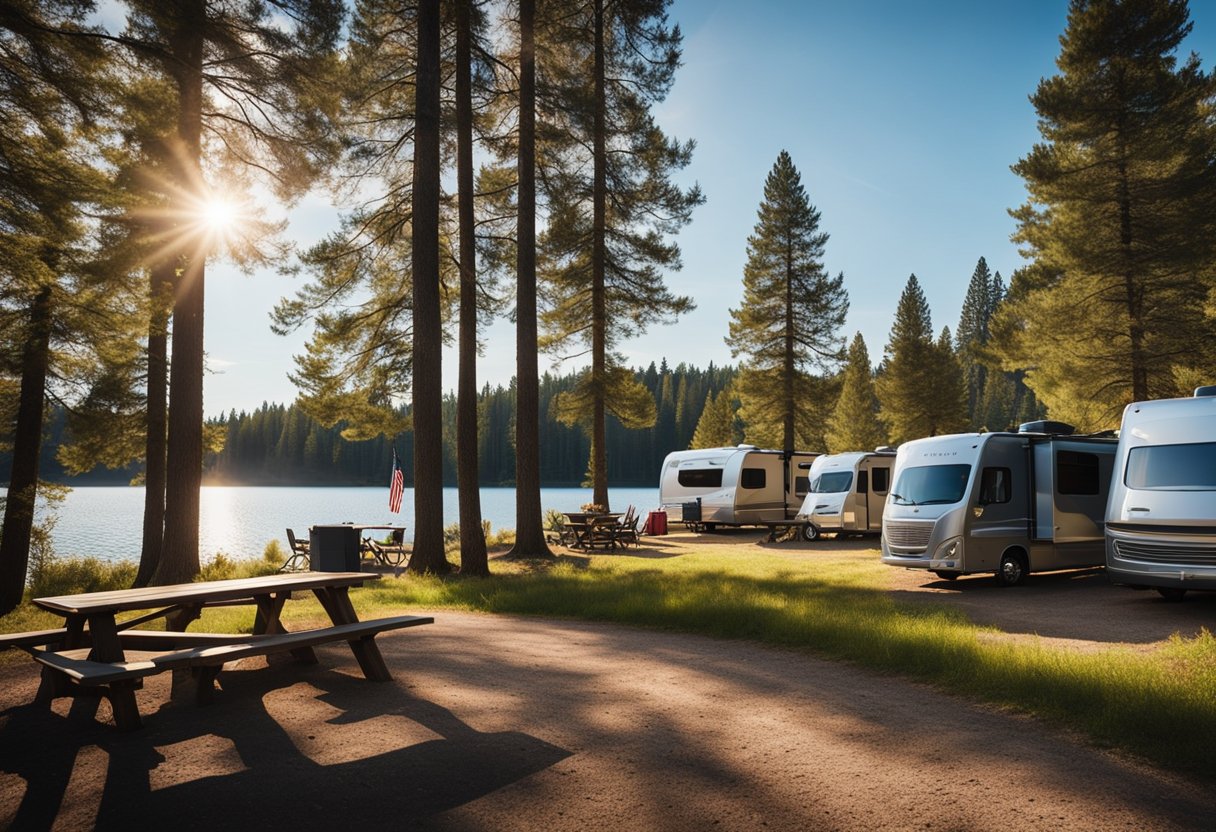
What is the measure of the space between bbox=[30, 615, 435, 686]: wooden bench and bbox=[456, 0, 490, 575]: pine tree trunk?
26.4ft

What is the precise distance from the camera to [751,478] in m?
26.0

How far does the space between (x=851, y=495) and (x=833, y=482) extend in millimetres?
742

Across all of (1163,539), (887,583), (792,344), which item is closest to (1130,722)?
(1163,539)

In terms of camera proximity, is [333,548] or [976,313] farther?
[976,313]

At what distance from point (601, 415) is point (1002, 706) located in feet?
59.8

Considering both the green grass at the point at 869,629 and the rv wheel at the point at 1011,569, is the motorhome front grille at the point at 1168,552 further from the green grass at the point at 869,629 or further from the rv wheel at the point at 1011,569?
the rv wheel at the point at 1011,569

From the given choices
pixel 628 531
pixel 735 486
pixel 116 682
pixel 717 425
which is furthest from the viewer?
pixel 717 425

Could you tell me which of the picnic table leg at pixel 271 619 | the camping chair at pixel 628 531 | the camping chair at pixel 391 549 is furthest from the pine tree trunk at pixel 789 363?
the picnic table leg at pixel 271 619

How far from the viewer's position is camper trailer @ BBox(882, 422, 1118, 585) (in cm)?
1298

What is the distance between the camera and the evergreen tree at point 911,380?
149 feet

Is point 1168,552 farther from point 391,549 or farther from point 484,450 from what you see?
point 484,450

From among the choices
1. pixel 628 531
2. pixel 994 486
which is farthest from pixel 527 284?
pixel 994 486

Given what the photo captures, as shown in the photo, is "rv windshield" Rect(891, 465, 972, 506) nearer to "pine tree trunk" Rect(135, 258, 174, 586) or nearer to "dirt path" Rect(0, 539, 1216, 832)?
"dirt path" Rect(0, 539, 1216, 832)

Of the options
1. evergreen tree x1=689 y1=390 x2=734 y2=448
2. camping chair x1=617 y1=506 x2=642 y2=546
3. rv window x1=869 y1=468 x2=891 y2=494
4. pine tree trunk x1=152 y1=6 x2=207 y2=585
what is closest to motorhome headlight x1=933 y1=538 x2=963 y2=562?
camping chair x1=617 y1=506 x2=642 y2=546
